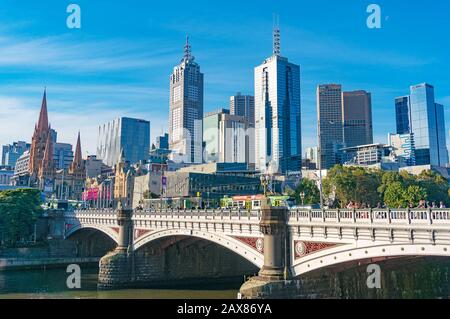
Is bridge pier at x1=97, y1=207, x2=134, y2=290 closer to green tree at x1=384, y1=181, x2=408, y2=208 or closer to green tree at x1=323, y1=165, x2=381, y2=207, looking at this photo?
green tree at x1=323, y1=165, x2=381, y2=207

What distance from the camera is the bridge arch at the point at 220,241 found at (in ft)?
118

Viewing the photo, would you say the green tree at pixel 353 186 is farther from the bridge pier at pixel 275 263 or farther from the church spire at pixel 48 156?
the church spire at pixel 48 156

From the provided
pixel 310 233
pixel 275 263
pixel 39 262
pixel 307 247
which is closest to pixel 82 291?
pixel 39 262

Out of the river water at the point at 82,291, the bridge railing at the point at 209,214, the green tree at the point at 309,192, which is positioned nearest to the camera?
the bridge railing at the point at 209,214

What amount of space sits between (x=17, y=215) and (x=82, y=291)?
37.2m

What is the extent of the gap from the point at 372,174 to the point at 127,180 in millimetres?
90544

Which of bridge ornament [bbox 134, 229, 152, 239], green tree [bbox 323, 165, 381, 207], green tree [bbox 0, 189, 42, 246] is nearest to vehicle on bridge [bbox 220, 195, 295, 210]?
bridge ornament [bbox 134, 229, 152, 239]

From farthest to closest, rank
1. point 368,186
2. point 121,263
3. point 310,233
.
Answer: point 368,186, point 121,263, point 310,233

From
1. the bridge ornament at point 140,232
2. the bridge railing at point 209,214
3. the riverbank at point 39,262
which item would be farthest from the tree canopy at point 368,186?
the riverbank at point 39,262

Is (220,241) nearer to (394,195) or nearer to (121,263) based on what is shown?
(121,263)

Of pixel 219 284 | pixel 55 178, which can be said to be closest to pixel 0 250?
pixel 219 284

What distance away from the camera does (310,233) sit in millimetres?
31125

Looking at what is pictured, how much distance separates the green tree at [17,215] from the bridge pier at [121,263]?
34.2 metres

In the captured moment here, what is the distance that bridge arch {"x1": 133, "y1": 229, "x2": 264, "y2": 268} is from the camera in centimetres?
3600
